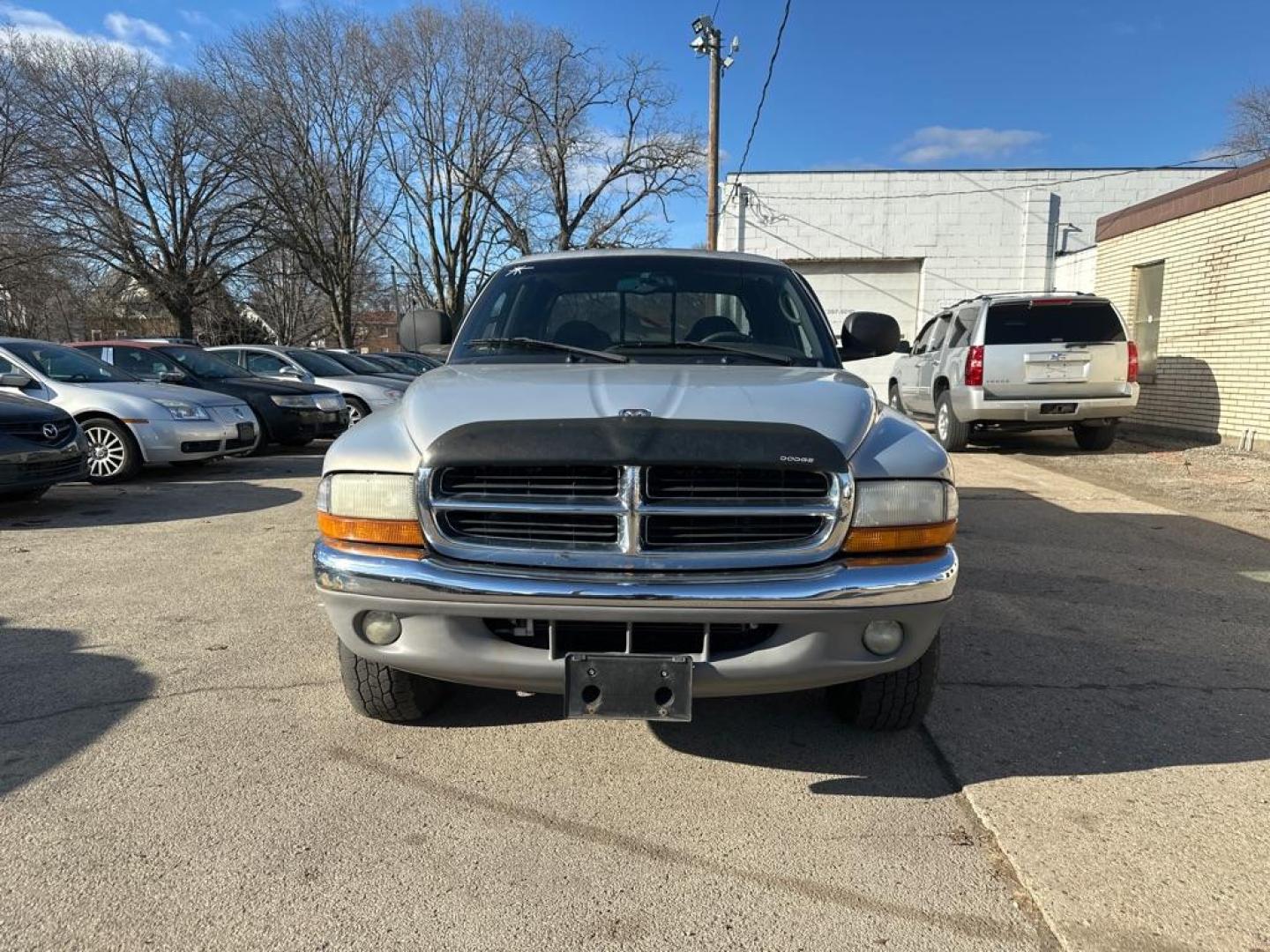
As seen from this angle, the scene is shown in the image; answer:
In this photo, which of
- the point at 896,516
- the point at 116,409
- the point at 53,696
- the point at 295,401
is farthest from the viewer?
the point at 295,401

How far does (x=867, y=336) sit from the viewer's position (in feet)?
13.1

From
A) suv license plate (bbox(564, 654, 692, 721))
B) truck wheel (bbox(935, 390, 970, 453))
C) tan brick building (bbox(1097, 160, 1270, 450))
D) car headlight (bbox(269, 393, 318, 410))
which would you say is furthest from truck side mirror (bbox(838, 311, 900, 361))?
car headlight (bbox(269, 393, 318, 410))

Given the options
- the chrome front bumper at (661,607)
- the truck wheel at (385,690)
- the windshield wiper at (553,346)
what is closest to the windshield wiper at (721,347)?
the windshield wiper at (553,346)

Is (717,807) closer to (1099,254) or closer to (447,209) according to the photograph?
(1099,254)

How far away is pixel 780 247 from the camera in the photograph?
63.7ft

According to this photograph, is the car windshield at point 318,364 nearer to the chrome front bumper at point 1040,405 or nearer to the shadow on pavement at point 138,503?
the shadow on pavement at point 138,503

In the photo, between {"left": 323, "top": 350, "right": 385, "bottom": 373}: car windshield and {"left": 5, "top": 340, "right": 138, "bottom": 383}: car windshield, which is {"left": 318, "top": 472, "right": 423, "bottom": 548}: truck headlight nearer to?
{"left": 5, "top": 340, "right": 138, "bottom": 383}: car windshield

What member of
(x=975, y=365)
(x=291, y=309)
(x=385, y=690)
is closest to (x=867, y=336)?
(x=385, y=690)

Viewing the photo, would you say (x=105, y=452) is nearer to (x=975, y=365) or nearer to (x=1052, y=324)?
(x=975, y=365)

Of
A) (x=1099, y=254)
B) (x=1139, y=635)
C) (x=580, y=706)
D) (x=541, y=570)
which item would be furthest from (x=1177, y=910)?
(x=1099, y=254)

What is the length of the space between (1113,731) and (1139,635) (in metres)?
1.28

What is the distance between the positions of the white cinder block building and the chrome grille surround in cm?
1750

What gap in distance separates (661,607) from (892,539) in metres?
0.71

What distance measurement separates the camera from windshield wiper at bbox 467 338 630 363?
3393 mm
